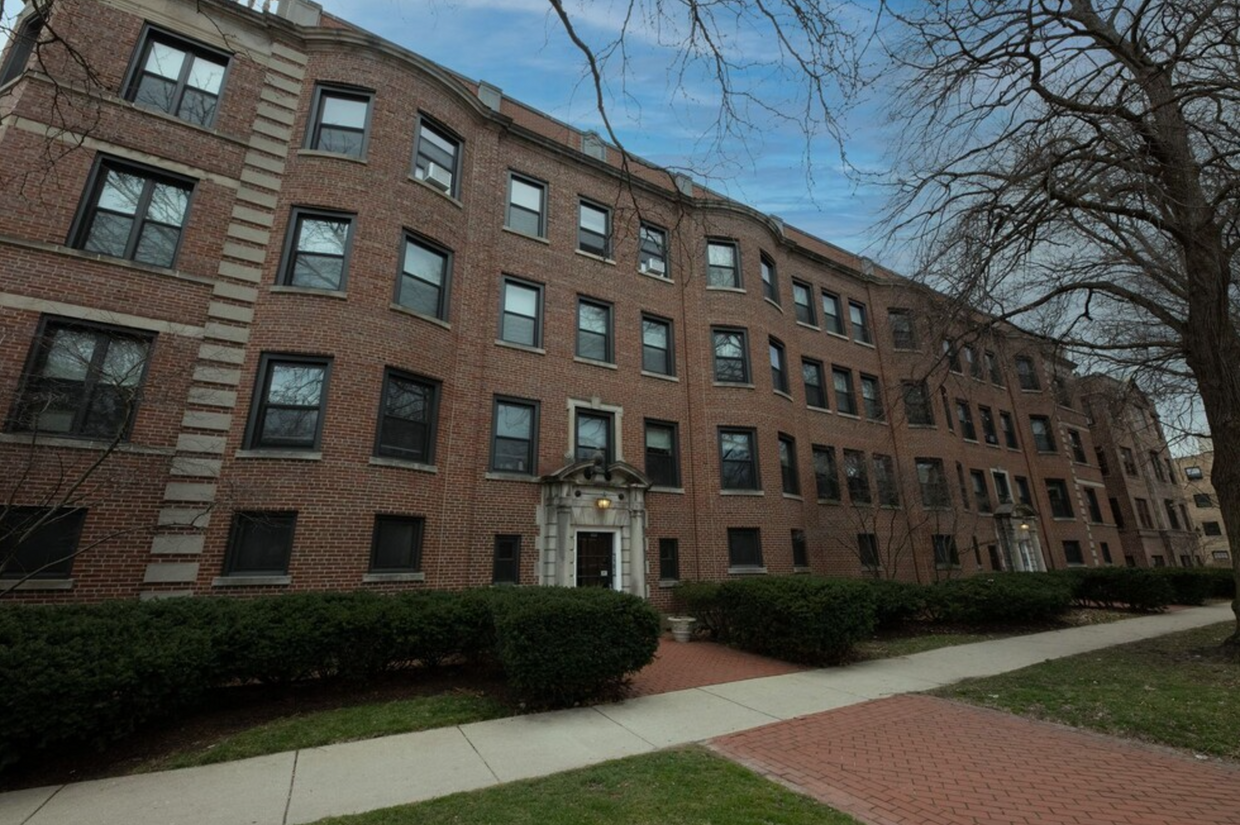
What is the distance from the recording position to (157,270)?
31.5 feet

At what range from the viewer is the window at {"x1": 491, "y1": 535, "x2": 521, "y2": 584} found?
11875 mm

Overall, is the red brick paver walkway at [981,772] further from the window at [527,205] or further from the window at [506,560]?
the window at [527,205]

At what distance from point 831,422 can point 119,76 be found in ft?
66.5

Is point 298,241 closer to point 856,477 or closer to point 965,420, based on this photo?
point 856,477

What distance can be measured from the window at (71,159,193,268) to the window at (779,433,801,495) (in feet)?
50.6

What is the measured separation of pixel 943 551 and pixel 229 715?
20.9m

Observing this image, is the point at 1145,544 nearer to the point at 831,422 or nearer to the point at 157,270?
the point at 831,422

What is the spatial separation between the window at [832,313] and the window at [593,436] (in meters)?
11.3

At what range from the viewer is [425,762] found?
5020mm

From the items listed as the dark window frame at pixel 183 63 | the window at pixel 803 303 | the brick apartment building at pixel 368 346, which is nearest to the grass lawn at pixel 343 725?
the brick apartment building at pixel 368 346

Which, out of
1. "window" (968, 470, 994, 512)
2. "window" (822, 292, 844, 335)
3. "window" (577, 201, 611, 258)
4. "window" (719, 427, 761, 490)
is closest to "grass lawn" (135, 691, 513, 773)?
"window" (719, 427, 761, 490)

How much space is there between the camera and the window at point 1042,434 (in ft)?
87.8

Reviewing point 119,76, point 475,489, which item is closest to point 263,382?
point 475,489

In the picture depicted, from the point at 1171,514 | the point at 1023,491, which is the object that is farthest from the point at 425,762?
the point at 1171,514
